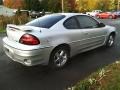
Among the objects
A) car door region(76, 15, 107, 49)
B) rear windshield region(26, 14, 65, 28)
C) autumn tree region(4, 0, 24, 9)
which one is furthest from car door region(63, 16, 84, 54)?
autumn tree region(4, 0, 24, 9)

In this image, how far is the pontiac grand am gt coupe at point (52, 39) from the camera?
242 inches

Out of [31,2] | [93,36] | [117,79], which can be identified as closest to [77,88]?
[117,79]

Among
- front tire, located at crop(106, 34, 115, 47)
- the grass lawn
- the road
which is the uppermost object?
front tire, located at crop(106, 34, 115, 47)

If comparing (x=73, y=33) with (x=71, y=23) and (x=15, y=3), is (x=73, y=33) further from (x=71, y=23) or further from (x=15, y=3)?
(x=15, y=3)

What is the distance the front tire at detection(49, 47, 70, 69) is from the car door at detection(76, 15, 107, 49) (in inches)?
30.3

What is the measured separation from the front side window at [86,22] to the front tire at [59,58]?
1.09m

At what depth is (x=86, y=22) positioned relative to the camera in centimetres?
786

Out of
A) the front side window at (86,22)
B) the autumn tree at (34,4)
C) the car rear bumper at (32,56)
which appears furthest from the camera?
the autumn tree at (34,4)

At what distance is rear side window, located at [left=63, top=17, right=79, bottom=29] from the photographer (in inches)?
279

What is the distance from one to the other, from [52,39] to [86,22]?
1.85 m

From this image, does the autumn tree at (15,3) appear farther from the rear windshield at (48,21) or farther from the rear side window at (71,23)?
the rear side window at (71,23)

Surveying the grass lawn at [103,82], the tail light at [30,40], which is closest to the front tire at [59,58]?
the tail light at [30,40]

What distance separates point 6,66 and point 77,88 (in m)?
2.91

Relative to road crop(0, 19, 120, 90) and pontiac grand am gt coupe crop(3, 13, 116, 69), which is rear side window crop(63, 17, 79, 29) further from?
road crop(0, 19, 120, 90)
